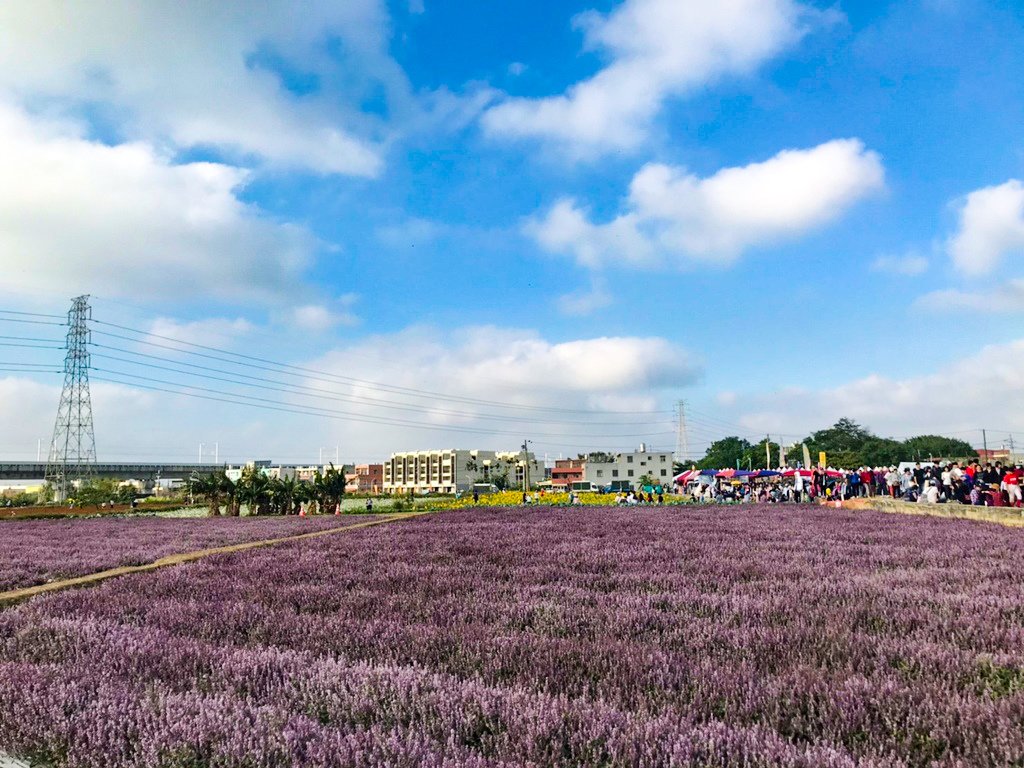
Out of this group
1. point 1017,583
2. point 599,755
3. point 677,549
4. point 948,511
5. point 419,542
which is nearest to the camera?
point 599,755

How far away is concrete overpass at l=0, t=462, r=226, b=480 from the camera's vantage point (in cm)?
14012

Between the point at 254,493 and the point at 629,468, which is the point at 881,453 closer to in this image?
the point at 629,468

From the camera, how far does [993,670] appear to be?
4.12 m

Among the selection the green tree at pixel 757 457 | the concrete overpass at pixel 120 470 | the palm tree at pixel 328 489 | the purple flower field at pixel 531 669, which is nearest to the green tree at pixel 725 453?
the green tree at pixel 757 457

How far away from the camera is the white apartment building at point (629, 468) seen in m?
161

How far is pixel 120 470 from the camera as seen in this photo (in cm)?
15575

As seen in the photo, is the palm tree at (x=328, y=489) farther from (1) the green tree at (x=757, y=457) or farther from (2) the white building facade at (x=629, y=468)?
(1) the green tree at (x=757, y=457)

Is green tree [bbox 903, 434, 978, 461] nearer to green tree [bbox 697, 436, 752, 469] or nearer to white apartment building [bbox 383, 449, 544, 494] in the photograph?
green tree [bbox 697, 436, 752, 469]

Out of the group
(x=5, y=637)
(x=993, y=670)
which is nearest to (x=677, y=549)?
(x=993, y=670)

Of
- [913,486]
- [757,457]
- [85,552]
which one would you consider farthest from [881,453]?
[85,552]

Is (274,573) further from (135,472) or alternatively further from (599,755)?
(135,472)

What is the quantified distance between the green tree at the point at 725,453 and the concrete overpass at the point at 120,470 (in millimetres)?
128008

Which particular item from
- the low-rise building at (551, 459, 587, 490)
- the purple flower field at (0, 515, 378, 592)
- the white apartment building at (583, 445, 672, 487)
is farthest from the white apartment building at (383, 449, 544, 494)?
the purple flower field at (0, 515, 378, 592)

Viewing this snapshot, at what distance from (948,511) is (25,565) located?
909 inches
